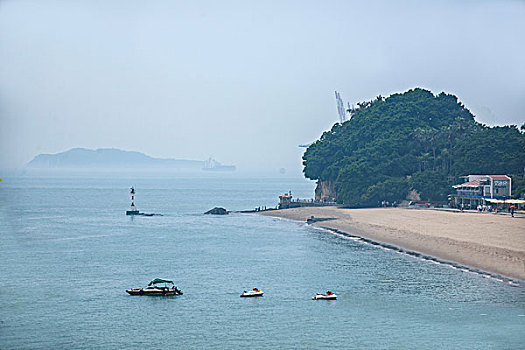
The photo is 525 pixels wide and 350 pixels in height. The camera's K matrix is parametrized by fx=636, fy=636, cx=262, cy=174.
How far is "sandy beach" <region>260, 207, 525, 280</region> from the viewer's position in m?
46.0

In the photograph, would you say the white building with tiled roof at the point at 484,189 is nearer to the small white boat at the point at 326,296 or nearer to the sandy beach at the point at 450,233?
the sandy beach at the point at 450,233

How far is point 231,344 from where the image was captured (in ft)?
93.7

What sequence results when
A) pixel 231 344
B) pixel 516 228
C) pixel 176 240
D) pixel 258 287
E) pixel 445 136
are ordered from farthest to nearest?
1. pixel 445 136
2. pixel 176 240
3. pixel 516 228
4. pixel 258 287
5. pixel 231 344

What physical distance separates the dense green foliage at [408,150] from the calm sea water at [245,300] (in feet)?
107

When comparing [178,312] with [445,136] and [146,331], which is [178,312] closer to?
[146,331]

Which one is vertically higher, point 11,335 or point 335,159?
point 335,159

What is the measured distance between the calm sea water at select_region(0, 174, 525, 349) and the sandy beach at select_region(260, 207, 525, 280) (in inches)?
125

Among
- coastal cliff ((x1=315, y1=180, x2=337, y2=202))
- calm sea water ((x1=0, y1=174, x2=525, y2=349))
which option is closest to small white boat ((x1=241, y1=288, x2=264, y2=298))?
calm sea water ((x1=0, y1=174, x2=525, y2=349))

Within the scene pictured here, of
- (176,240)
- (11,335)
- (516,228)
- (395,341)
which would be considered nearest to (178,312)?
(11,335)

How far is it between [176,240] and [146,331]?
3435cm

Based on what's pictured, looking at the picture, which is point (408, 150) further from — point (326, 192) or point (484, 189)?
point (484, 189)

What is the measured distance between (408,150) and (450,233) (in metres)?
45.6

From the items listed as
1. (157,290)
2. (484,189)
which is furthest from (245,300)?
(484,189)

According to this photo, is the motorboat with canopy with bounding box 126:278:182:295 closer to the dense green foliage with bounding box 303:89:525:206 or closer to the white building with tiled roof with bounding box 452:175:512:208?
the white building with tiled roof with bounding box 452:175:512:208
